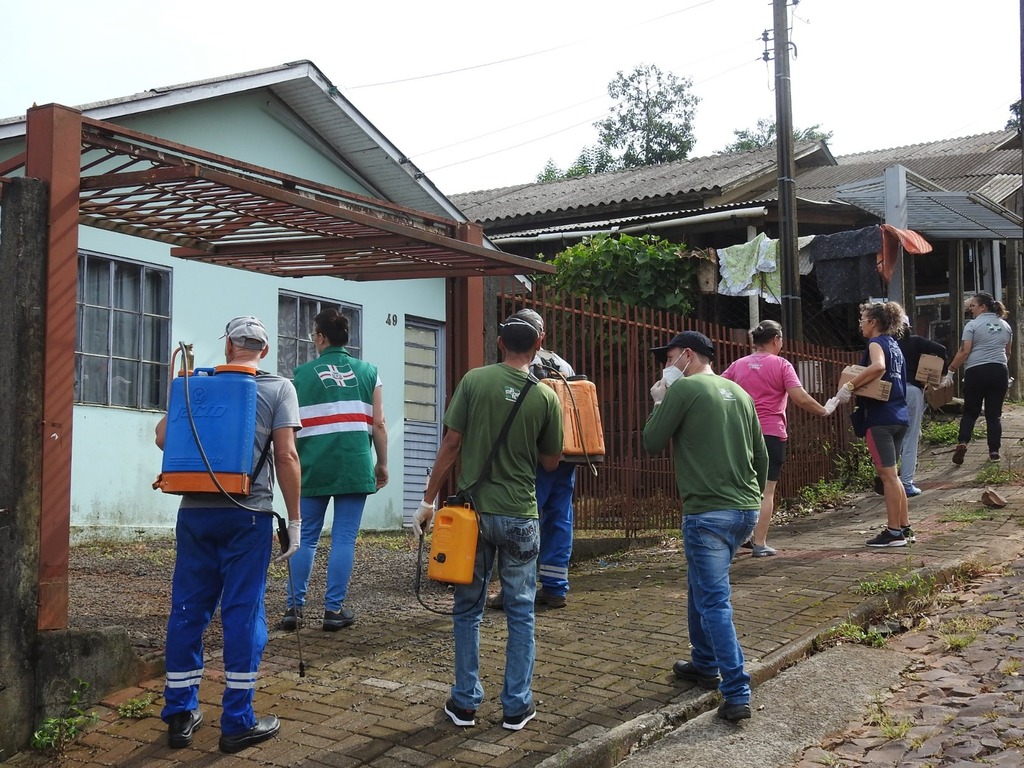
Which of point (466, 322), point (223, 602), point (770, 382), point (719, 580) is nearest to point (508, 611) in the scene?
point (719, 580)

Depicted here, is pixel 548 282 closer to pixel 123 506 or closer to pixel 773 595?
pixel 123 506

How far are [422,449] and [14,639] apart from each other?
9.16m

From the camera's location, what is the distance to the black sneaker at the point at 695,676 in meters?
5.16

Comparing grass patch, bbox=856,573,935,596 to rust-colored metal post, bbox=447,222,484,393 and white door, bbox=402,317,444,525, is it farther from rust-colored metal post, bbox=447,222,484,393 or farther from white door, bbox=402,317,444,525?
white door, bbox=402,317,444,525

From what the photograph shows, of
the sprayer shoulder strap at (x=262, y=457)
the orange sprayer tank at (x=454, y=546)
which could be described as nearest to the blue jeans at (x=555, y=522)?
the orange sprayer tank at (x=454, y=546)

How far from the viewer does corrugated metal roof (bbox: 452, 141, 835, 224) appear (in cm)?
1762

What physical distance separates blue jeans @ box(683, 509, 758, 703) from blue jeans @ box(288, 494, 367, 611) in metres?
2.03

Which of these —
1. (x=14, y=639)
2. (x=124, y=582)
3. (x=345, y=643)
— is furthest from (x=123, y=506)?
(x=14, y=639)

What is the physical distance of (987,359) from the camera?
446 inches

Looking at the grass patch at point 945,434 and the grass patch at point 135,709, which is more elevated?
the grass patch at point 945,434

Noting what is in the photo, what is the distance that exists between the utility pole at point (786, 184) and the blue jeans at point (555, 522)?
6.50 metres

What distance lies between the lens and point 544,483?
6551 millimetres

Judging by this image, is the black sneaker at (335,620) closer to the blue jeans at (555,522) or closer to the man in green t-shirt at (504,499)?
the blue jeans at (555,522)

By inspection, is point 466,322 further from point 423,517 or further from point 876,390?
point 876,390
